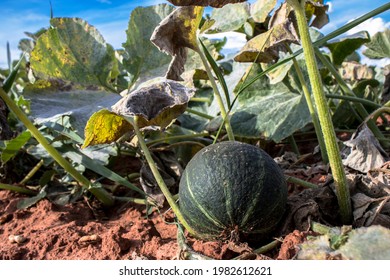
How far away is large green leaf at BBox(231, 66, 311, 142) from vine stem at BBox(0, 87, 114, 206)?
55 cm

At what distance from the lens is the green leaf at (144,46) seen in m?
1.80

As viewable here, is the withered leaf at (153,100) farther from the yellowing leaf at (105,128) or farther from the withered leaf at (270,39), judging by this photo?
the withered leaf at (270,39)

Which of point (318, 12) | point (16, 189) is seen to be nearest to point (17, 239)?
point (16, 189)

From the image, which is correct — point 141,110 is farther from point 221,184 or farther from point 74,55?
point 74,55

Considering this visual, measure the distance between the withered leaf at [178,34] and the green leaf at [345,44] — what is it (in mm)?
659

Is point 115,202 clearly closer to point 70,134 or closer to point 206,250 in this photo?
point 70,134

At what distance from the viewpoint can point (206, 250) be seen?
118 centimetres

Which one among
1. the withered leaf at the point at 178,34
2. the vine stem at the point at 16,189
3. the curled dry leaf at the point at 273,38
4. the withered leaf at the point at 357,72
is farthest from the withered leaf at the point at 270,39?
the withered leaf at the point at 357,72

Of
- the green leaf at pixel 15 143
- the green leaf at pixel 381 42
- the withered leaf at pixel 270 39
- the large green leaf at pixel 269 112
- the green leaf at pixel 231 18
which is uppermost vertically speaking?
the green leaf at pixel 231 18

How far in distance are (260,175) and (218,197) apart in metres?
0.12

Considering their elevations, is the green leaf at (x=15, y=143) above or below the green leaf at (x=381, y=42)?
below

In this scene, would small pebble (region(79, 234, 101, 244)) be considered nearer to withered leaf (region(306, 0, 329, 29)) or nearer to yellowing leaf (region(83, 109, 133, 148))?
yellowing leaf (region(83, 109, 133, 148))

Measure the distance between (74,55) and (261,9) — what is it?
2.30 feet
